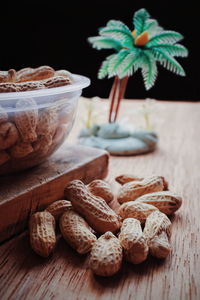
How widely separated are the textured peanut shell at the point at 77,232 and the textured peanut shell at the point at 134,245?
2.1 inches

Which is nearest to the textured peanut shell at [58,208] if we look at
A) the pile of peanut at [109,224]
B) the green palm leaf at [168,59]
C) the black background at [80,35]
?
the pile of peanut at [109,224]

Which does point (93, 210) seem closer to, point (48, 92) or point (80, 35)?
point (48, 92)

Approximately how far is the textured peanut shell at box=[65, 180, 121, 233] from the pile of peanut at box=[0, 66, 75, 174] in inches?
4.5

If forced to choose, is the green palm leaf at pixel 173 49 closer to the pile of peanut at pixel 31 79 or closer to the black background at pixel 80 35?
the pile of peanut at pixel 31 79

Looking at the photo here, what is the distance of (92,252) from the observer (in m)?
0.54

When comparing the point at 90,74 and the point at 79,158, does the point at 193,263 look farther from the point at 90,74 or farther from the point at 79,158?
the point at 90,74

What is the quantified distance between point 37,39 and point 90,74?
44 cm

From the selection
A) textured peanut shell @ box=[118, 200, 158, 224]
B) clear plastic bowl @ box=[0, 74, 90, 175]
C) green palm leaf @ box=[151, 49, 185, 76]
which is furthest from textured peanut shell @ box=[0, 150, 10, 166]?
green palm leaf @ box=[151, 49, 185, 76]

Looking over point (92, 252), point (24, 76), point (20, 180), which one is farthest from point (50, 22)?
point (92, 252)

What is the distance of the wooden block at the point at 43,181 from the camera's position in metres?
0.62

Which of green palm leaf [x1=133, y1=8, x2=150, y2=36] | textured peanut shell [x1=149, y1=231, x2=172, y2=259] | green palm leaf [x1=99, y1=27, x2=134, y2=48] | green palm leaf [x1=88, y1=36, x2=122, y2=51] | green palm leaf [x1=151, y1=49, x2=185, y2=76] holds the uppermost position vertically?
green palm leaf [x1=133, y1=8, x2=150, y2=36]

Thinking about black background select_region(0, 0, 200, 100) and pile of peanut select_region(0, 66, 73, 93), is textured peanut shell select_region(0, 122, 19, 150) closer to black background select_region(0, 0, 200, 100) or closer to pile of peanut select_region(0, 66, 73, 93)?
pile of peanut select_region(0, 66, 73, 93)

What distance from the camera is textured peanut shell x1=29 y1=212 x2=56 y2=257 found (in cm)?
56

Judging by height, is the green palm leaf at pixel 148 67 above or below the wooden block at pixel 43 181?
above
